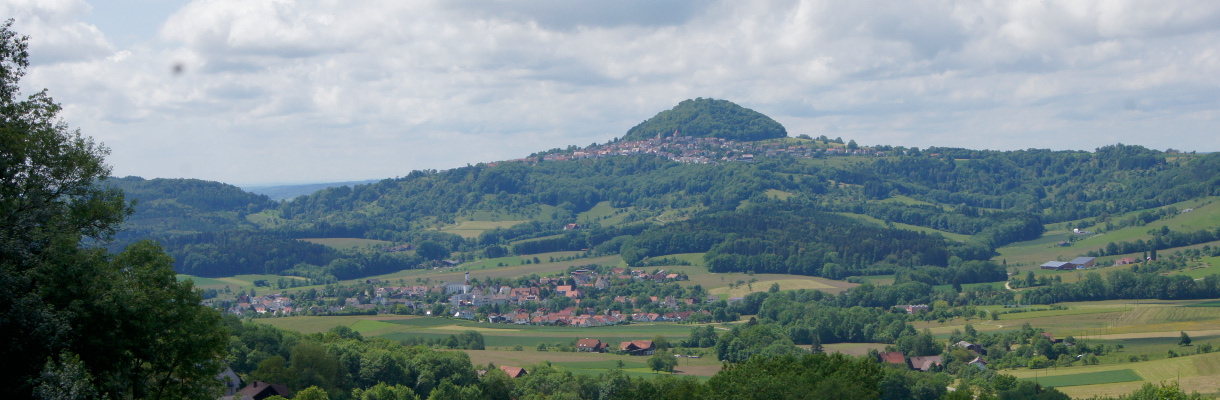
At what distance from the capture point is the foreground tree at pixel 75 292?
15.4 metres

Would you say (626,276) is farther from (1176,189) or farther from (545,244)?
(1176,189)

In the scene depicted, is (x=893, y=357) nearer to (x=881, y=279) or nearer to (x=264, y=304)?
(x=881, y=279)

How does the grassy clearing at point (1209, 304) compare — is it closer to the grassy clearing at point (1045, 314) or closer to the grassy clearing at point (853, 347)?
the grassy clearing at point (1045, 314)

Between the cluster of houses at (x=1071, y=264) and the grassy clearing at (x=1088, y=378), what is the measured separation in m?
66.8

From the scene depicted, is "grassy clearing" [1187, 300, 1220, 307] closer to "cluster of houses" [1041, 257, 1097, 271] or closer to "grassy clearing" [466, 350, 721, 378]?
"cluster of houses" [1041, 257, 1097, 271]

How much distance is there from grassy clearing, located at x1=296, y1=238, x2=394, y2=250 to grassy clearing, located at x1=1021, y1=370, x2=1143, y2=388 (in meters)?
131

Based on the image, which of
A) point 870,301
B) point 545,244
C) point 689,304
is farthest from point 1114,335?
point 545,244

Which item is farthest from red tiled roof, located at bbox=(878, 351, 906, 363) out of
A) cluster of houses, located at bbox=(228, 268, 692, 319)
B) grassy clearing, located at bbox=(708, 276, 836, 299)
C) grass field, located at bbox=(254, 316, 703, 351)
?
grassy clearing, located at bbox=(708, 276, 836, 299)

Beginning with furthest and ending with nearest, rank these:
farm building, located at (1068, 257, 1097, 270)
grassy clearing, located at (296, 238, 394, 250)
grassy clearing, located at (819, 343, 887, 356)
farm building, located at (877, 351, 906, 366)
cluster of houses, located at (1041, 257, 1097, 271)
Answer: grassy clearing, located at (296, 238, 394, 250) → farm building, located at (1068, 257, 1097, 270) → cluster of houses, located at (1041, 257, 1097, 271) → grassy clearing, located at (819, 343, 887, 356) → farm building, located at (877, 351, 906, 366)

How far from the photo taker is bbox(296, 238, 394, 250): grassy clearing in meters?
174

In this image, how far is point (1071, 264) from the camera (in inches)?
4931

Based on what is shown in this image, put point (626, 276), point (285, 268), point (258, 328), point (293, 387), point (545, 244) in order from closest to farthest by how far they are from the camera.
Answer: point (293, 387)
point (258, 328)
point (626, 276)
point (285, 268)
point (545, 244)

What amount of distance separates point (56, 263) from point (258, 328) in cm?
3670

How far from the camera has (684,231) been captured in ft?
511
